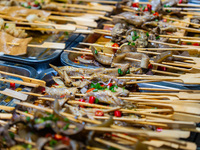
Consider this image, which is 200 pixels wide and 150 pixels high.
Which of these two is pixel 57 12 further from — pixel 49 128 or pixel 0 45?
pixel 49 128

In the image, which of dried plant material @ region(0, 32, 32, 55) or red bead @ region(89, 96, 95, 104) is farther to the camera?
dried plant material @ region(0, 32, 32, 55)

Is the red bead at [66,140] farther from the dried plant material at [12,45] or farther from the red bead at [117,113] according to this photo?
the dried plant material at [12,45]

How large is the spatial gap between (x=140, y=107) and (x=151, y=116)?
28cm

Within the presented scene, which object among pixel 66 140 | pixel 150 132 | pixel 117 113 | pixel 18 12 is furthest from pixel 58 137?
pixel 18 12

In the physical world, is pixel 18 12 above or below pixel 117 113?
above

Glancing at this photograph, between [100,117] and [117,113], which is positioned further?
[117,113]

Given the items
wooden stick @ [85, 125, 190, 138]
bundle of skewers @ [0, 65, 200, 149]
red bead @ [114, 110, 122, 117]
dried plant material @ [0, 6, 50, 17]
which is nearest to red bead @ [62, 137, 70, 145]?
bundle of skewers @ [0, 65, 200, 149]

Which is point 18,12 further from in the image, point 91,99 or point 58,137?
point 58,137

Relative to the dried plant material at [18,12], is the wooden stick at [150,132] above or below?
below

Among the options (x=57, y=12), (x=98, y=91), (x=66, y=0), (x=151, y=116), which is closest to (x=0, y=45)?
(x=57, y=12)

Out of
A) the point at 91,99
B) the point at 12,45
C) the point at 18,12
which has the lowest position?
the point at 91,99

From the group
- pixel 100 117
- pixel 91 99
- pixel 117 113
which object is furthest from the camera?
pixel 91 99

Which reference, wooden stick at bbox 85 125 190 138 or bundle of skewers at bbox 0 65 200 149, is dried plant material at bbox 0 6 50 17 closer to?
bundle of skewers at bbox 0 65 200 149

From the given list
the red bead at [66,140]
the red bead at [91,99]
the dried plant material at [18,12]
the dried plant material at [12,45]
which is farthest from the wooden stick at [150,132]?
the dried plant material at [18,12]
